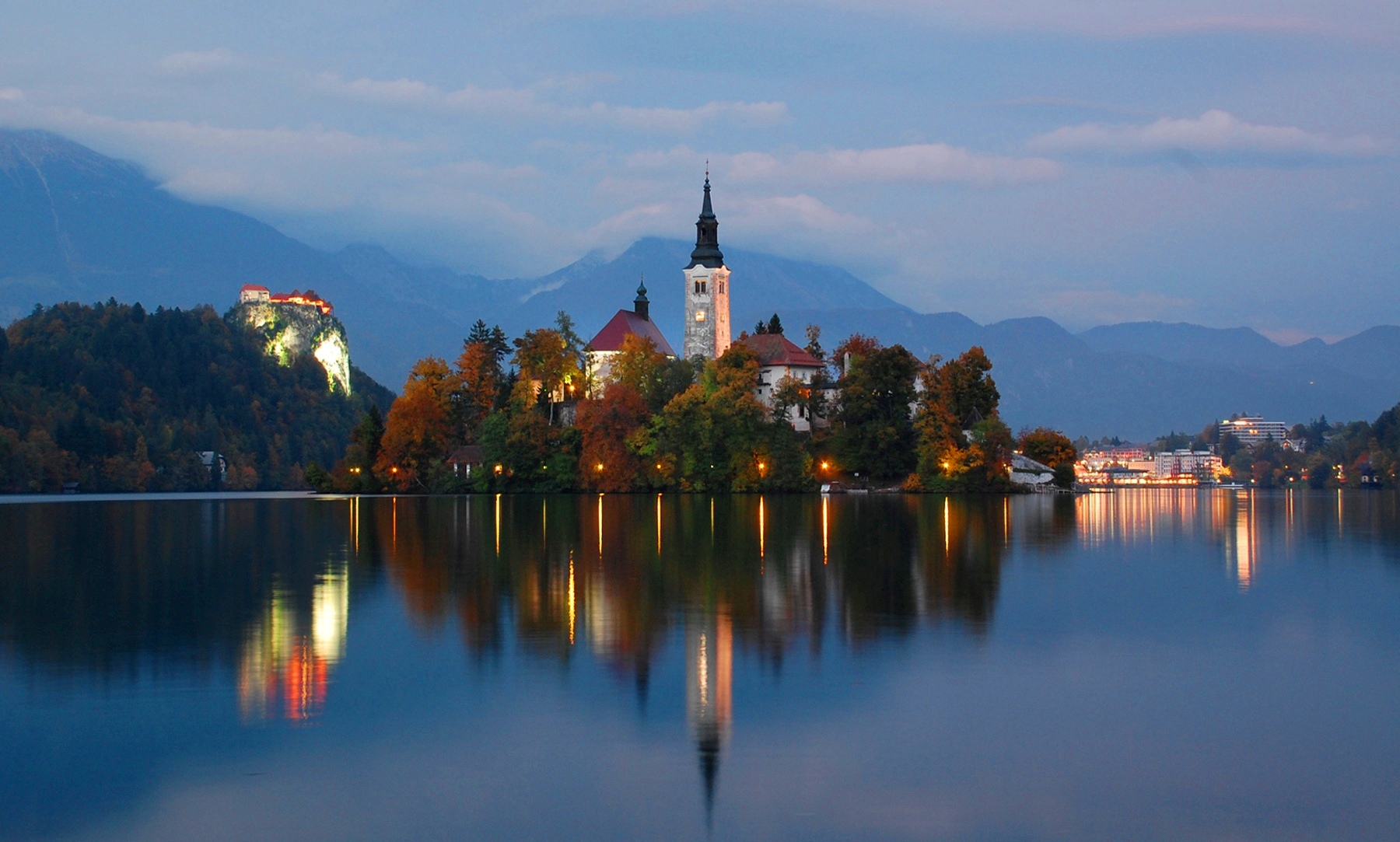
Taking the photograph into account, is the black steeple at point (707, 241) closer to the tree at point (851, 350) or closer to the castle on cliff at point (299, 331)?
the tree at point (851, 350)

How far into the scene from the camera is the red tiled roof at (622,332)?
121 metres

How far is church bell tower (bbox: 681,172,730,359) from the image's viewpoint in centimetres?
12219

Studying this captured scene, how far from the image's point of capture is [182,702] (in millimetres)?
15086

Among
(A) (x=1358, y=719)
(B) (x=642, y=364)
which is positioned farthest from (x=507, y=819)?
(B) (x=642, y=364)

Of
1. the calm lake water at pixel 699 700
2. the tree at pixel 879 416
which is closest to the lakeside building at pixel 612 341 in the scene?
the tree at pixel 879 416

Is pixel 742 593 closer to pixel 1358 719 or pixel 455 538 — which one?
pixel 1358 719

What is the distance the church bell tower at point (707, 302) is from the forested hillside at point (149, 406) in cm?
4515

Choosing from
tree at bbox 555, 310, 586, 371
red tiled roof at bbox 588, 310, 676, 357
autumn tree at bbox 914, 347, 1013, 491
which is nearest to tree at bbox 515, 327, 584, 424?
tree at bbox 555, 310, 586, 371

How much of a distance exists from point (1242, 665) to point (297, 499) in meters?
81.0

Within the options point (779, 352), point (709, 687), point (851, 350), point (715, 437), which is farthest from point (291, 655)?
point (779, 352)

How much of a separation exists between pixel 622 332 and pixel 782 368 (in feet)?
71.1

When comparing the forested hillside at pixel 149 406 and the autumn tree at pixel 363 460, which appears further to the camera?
the forested hillside at pixel 149 406

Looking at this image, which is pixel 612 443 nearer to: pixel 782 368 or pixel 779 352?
pixel 782 368

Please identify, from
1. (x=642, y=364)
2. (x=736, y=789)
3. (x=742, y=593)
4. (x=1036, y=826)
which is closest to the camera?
(x=1036, y=826)
